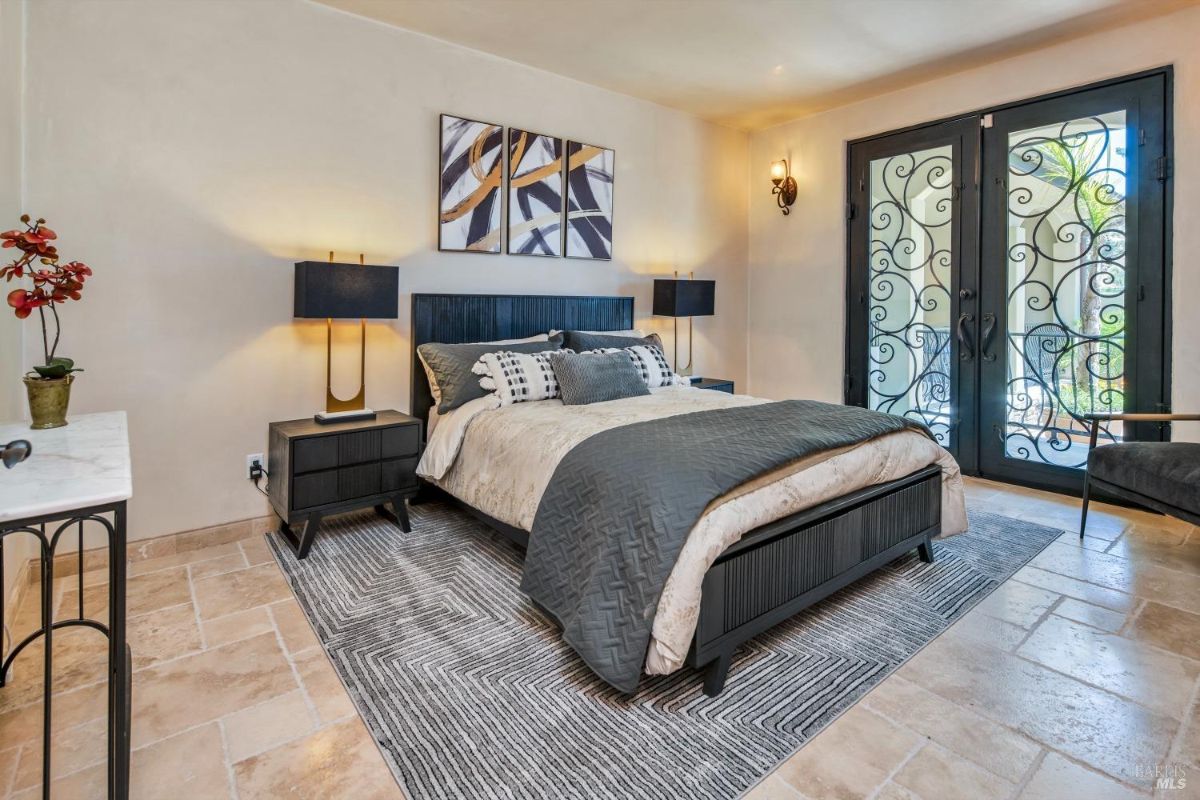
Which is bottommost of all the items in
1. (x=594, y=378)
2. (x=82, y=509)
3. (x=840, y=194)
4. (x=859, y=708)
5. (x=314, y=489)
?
(x=859, y=708)

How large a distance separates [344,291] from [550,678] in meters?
2.05

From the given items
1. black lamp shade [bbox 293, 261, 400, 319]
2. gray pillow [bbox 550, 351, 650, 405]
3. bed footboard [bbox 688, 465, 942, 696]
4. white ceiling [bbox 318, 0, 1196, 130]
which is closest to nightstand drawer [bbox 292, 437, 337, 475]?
black lamp shade [bbox 293, 261, 400, 319]

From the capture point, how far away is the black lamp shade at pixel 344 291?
2912mm

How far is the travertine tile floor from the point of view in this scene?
1.54m

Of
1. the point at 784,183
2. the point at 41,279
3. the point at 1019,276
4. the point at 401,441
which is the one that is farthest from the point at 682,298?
the point at 41,279

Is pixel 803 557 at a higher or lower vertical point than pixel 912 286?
lower

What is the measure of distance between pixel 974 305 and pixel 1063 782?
340 centimetres

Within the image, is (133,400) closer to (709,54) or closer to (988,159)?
(709,54)

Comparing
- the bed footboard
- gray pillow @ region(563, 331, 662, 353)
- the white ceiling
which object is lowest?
the bed footboard

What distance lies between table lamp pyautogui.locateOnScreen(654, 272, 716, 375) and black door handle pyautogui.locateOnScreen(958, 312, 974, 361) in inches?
67.7

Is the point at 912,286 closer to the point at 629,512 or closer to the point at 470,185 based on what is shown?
the point at 470,185

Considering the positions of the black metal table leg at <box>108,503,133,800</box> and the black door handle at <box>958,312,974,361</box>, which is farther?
the black door handle at <box>958,312,974,361</box>

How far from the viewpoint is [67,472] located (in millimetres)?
1329

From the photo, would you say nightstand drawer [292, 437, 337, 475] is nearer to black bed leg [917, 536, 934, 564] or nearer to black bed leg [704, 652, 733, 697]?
black bed leg [704, 652, 733, 697]
